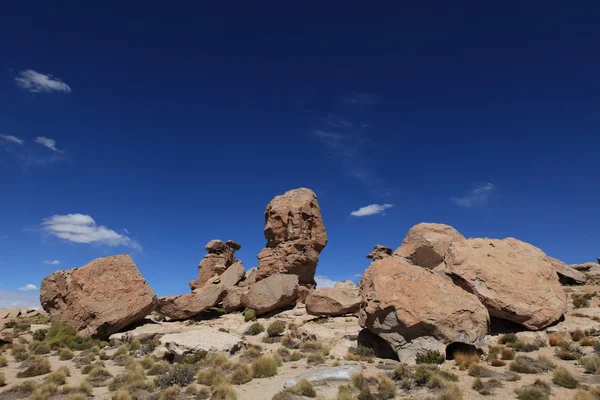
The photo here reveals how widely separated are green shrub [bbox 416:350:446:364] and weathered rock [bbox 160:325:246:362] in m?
7.91

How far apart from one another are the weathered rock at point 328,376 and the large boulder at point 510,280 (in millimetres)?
7501

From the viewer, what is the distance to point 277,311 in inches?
973

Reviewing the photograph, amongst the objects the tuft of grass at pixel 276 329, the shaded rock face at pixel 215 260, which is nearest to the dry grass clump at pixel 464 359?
the tuft of grass at pixel 276 329

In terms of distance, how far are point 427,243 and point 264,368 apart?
19803 mm

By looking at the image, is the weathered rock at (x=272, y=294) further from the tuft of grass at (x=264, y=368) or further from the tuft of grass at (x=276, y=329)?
the tuft of grass at (x=264, y=368)

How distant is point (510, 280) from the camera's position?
53.4 ft

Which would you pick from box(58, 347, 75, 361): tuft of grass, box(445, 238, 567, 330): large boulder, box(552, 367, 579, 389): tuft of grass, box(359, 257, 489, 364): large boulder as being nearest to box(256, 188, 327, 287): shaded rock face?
box(445, 238, 567, 330): large boulder

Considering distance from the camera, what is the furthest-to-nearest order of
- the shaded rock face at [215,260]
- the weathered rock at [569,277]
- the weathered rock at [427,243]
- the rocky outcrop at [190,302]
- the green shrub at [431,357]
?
the shaded rock face at [215,260] → the weathered rock at [427,243] → the weathered rock at [569,277] → the rocky outcrop at [190,302] → the green shrub at [431,357]

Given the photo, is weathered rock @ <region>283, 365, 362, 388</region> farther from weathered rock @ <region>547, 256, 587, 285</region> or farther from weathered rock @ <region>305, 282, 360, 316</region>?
weathered rock @ <region>547, 256, 587, 285</region>

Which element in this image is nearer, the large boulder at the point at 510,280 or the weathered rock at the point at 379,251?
the large boulder at the point at 510,280

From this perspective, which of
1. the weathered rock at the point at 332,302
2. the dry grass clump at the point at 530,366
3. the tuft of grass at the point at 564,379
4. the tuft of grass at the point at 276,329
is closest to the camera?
the tuft of grass at the point at 564,379

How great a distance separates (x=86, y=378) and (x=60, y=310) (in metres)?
11.1

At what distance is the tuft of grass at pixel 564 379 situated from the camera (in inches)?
389

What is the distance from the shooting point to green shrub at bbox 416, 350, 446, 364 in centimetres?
1282
